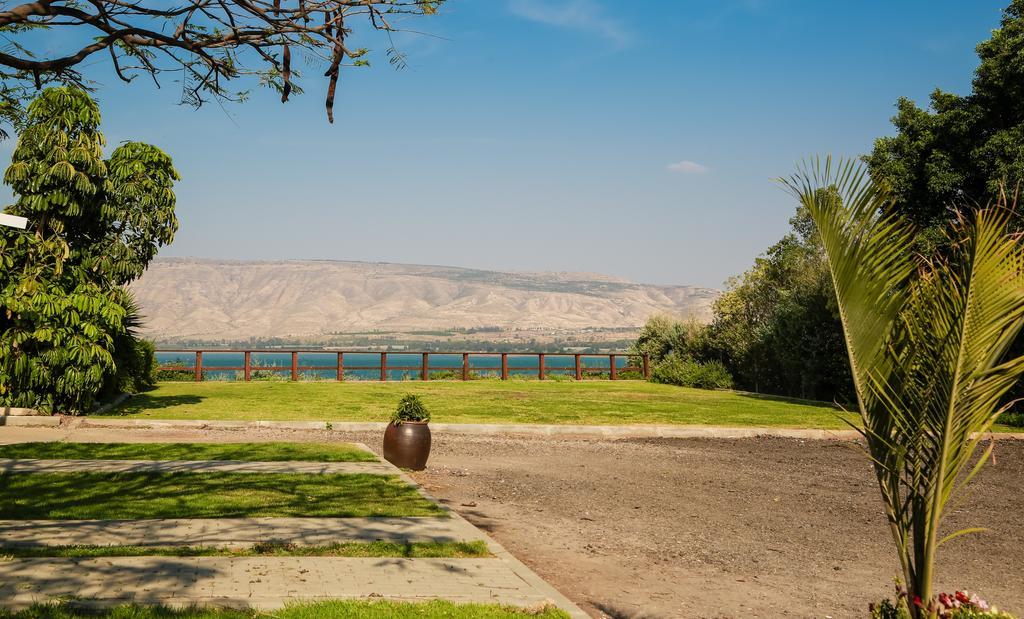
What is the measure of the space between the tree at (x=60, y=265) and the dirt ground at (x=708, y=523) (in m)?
2.79

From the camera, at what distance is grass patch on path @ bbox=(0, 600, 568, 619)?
4.32m

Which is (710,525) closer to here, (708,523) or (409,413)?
(708,523)

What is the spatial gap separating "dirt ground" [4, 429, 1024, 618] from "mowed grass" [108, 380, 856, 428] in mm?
3421

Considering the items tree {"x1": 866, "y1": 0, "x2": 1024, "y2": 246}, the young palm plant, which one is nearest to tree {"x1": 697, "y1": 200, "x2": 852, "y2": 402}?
tree {"x1": 866, "y1": 0, "x2": 1024, "y2": 246}

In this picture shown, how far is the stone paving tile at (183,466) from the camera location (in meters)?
9.67

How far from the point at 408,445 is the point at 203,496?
130 inches

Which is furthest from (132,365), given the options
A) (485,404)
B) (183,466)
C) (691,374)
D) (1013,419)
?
(1013,419)

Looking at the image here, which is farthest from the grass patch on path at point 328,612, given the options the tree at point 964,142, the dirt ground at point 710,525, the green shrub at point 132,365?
the tree at point 964,142

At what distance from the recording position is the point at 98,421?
1492 centimetres

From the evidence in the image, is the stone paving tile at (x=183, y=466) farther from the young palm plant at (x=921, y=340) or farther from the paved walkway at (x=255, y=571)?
the young palm plant at (x=921, y=340)

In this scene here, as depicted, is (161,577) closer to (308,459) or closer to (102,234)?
(308,459)

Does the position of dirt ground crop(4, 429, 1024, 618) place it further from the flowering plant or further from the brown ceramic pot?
the flowering plant

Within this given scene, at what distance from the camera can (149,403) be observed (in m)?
19.2

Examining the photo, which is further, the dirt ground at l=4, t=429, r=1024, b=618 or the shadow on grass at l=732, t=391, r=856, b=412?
the shadow on grass at l=732, t=391, r=856, b=412
